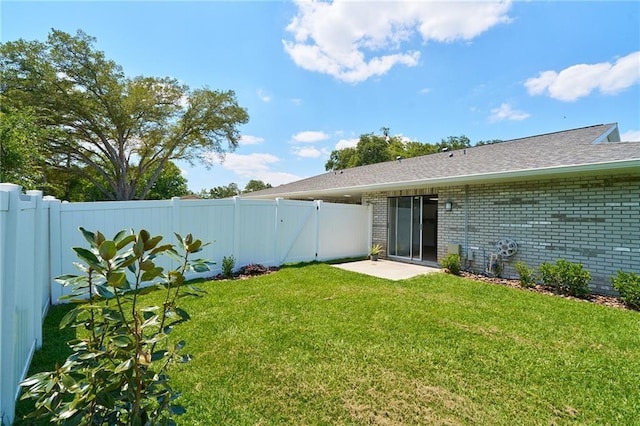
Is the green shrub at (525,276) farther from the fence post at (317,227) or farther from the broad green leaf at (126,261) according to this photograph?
the broad green leaf at (126,261)

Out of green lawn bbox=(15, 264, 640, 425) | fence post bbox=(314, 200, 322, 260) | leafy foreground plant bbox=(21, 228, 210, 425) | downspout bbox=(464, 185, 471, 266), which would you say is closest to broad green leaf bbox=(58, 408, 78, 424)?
leafy foreground plant bbox=(21, 228, 210, 425)

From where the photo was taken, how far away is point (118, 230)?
616 cm

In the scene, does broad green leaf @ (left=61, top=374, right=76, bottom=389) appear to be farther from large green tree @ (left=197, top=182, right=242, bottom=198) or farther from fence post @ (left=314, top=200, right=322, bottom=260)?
large green tree @ (left=197, top=182, right=242, bottom=198)

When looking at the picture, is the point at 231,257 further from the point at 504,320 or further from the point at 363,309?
the point at 504,320

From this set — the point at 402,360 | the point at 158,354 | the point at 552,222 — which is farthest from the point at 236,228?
the point at 552,222

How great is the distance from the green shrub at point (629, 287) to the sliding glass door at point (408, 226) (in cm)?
476

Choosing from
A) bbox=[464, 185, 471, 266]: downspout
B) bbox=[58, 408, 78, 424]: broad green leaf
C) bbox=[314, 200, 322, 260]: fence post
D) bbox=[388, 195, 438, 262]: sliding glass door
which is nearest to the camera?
bbox=[58, 408, 78, 424]: broad green leaf

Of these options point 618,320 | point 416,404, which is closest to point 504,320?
point 618,320

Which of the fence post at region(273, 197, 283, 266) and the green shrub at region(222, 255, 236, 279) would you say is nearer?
the green shrub at region(222, 255, 236, 279)

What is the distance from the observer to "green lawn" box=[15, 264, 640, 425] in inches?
Answer: 98.7

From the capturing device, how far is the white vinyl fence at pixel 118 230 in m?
2.03

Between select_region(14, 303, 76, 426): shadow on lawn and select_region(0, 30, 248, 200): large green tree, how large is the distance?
1796 cm

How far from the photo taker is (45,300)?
4.69m

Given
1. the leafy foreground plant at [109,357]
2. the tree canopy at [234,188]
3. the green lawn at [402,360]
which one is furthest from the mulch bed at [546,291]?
the tree canopy at [234,188]
